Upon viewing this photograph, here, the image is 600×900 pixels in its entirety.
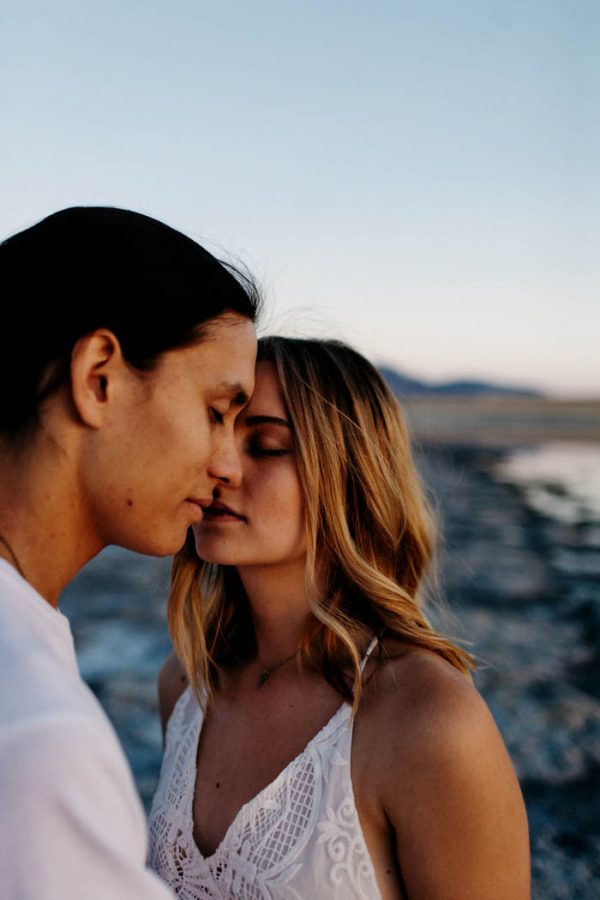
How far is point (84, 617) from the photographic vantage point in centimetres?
955

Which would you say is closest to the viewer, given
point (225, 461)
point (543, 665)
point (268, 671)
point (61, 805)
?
point (61, 805)

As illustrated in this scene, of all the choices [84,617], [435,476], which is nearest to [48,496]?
[84,617]

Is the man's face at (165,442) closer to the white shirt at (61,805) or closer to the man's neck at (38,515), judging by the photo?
the man's neck at (38,515)

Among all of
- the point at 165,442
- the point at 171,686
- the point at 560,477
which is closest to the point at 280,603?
the point at 171,686

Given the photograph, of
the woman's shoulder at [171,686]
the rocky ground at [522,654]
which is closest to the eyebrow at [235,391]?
the rocky ground at [522,654]

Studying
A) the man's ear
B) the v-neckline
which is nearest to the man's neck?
the man's ear

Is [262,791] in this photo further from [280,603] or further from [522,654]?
[522,654]

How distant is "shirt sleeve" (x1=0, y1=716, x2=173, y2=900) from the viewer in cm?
103

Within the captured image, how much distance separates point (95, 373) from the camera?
1689 millimetres

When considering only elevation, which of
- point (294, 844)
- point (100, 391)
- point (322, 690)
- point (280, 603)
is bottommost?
point (294, 844)

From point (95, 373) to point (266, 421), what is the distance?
1.19 metres

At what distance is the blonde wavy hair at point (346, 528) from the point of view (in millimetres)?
2684

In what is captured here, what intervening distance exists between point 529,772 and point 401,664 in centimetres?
367

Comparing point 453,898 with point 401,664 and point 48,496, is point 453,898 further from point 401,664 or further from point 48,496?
point 48,496
